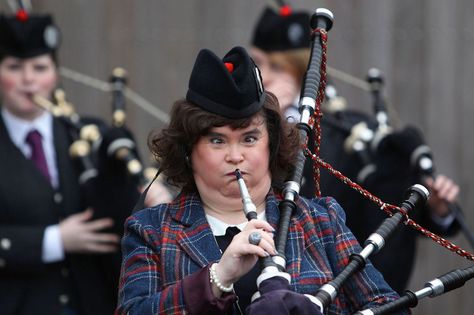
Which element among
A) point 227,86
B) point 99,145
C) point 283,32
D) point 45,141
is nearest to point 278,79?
point 283,32

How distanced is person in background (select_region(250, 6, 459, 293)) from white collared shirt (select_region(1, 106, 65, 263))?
1.00 metres

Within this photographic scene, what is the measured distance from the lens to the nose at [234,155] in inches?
138

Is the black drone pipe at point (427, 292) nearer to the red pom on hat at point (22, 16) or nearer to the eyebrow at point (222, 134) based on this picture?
the eyebrow at point (222, 134)

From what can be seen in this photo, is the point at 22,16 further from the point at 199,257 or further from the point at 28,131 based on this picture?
the point at 199,257

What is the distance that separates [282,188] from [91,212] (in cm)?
229

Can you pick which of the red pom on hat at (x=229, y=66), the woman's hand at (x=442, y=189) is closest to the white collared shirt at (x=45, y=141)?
the woman's hand at (x=442, y=189)

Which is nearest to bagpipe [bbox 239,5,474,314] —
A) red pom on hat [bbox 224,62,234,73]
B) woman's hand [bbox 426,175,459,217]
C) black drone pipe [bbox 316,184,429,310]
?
black drone pipe [bbox 316,184,429,310]

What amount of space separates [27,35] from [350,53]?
6.57 ft

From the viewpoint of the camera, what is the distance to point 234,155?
3510 mm

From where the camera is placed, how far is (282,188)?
3.72 meters

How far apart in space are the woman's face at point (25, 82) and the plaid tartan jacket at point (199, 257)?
251cm

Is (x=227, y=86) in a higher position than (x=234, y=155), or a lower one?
higher

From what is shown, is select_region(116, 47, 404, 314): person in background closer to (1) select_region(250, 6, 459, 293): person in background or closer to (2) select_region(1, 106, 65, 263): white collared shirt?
(1) select_region(250, 6, 459, 293): person in background

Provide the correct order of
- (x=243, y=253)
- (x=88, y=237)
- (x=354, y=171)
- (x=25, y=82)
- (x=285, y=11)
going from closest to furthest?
(x=243, y=253), (x=88, y=237), (x=25, y=82), (x=354, y=171), (x=285, y=11)
